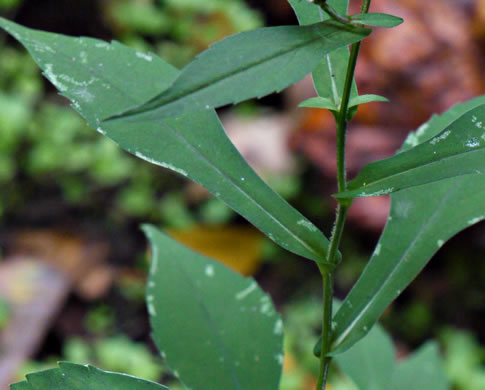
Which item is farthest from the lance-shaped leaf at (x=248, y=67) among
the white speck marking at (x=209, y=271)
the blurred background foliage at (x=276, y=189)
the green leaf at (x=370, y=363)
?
the blurred background foliage at (x=276, y=189)

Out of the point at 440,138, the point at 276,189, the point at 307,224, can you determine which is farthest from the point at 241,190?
the point at 276,189

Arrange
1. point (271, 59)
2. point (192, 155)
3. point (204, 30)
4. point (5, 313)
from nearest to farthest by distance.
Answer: point (271, 59), point (192, 155), point (5, 313), point (204, 30)

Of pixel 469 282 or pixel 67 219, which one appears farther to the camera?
pixel 67 219

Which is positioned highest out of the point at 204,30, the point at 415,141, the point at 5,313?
Answer: the point at 415,141

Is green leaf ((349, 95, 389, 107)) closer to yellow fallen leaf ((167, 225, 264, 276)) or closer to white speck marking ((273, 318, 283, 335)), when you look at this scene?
white speck marking ((273, 318, 283, 335))

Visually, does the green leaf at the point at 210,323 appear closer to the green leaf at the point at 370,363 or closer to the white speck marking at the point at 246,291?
the white speck marking at the point at 246,291

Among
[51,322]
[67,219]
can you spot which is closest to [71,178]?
[67,219]

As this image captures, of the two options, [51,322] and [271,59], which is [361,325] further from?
[51,322]

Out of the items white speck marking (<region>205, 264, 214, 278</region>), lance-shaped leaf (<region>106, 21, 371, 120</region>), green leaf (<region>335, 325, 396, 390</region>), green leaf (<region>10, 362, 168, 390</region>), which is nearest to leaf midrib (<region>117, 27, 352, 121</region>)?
lance-shaped leaf (<region>106, 21, 371, 120</region>)
